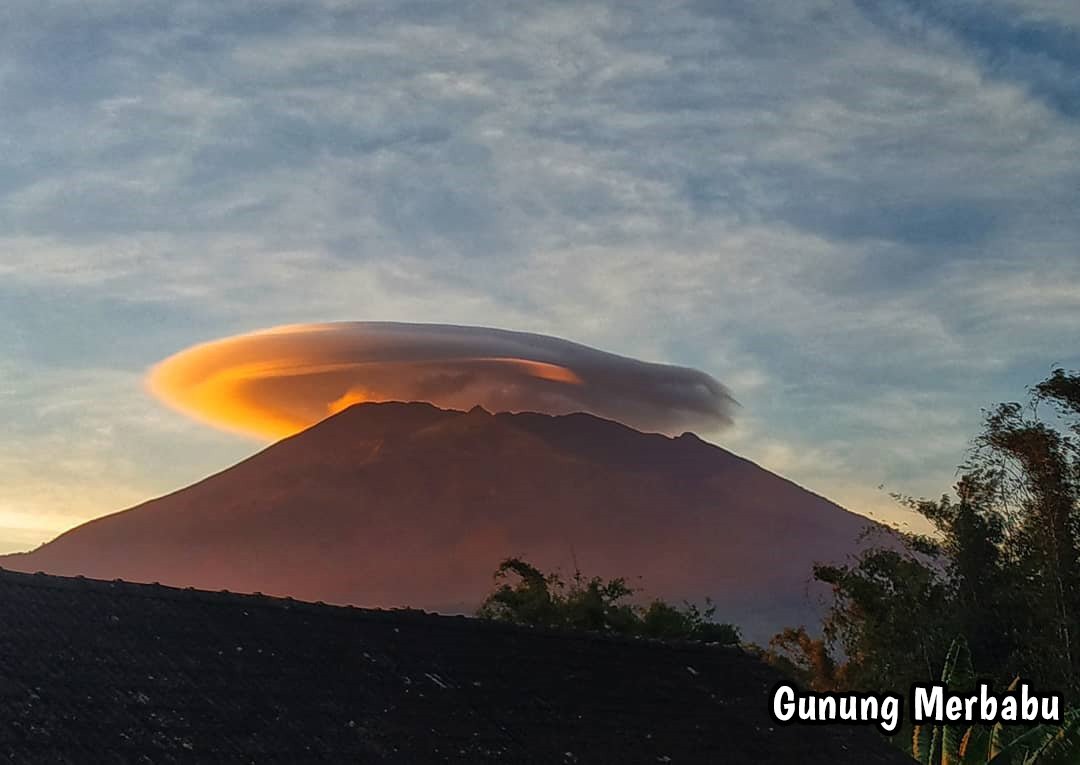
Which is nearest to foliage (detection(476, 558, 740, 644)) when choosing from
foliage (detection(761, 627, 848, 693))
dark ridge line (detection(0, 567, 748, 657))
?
foliage (detection(761, 627, 848, 693))

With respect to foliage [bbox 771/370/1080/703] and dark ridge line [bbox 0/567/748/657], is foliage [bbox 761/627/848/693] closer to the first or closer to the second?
foliage [bbox 771/370/1080/703]

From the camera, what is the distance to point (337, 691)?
637 inches

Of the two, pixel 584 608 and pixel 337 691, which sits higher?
pixel 584 608

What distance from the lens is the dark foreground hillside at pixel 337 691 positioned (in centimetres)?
1379

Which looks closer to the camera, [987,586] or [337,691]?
[337,691]

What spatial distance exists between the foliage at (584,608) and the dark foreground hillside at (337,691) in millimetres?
20758

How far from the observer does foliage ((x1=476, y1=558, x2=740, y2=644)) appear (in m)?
42.3

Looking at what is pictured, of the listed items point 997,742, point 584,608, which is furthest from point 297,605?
point 584,608

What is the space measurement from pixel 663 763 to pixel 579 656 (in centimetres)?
321

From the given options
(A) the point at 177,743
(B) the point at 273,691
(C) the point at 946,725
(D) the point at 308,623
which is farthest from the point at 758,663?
(A) the point at 177,743

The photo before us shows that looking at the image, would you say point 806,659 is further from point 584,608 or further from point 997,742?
point 997,742

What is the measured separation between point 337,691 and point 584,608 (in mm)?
27090

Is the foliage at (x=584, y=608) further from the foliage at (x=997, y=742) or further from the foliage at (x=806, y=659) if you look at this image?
the foliage at (x=997, y=742)

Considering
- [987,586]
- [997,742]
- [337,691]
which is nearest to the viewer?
[337,691]
